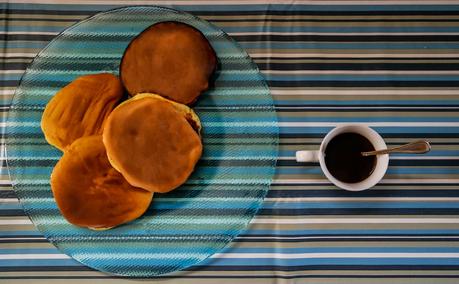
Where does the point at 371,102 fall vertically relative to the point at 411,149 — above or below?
above

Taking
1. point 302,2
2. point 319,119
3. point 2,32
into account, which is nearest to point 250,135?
point 319,119

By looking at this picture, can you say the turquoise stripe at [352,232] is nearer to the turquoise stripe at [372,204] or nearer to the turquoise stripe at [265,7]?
the turquoise stripe at [372,204]

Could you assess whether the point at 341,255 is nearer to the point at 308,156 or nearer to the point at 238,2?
the point at 308,156

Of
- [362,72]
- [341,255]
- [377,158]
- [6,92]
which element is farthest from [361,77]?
[6,92]

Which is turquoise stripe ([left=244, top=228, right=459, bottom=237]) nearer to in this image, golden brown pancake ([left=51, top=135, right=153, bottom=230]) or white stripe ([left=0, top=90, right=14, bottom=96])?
golden brown pancake ([left=51, top=135, right=153, bottom=230])

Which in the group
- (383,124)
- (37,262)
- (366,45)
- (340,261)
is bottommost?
(37,262)
